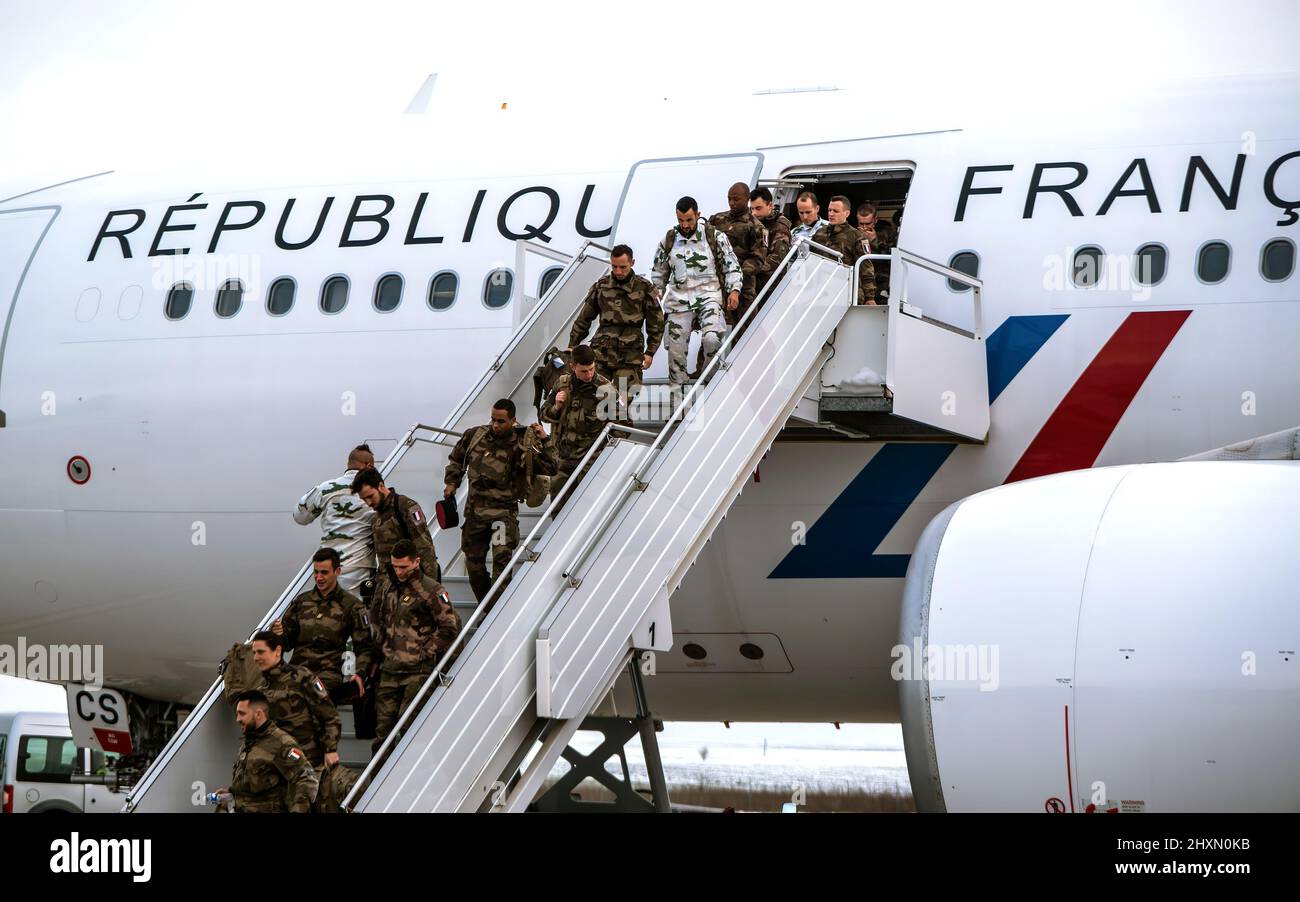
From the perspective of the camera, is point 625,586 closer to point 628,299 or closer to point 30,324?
point 628,299

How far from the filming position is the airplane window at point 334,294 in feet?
40.0

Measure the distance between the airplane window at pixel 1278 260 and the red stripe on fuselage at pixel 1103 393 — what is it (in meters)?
0.61

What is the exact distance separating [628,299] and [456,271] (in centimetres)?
256

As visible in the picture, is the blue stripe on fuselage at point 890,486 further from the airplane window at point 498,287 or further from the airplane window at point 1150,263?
the airplane window at point 498,287

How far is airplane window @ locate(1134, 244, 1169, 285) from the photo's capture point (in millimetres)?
10570

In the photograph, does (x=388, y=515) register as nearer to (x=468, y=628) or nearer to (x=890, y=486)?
(x=468, y=628)

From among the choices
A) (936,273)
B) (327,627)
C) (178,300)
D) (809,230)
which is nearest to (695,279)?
(809,230)

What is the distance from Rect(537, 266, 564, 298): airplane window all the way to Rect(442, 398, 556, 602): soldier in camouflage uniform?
268 cm

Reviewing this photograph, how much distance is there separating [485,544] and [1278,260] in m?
5.79

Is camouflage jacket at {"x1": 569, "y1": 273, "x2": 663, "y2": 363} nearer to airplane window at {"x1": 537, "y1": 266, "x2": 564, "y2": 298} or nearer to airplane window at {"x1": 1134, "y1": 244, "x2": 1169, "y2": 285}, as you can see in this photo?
airplane window at {"x1": 537, "y1": 266, "x2": 564, "y2": 298}

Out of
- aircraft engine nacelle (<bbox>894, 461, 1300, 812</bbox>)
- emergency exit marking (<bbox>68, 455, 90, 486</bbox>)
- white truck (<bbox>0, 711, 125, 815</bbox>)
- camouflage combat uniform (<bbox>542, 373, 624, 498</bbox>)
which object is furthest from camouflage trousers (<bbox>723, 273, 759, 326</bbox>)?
white truck (<bbox>0, 711, 125, 815</bbox>)

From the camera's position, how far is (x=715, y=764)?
1491 inches

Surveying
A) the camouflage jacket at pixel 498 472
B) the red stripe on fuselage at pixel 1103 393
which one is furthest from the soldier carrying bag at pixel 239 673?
the red stripe on fuselage at pixel 1103 393
